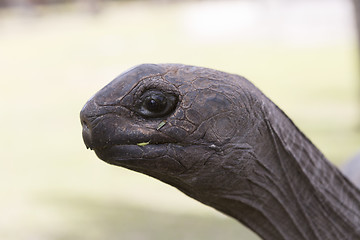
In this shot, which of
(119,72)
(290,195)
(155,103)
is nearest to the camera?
(155,103)

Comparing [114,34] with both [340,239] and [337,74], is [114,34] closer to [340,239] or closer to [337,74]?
[337,74]

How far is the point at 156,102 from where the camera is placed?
1.38 m

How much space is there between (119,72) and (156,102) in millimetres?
8730

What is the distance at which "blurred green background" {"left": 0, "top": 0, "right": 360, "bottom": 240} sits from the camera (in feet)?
13.2

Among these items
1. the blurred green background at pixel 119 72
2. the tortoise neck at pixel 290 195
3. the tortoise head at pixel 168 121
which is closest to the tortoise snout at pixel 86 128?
the tortoise head at pixel 168 121

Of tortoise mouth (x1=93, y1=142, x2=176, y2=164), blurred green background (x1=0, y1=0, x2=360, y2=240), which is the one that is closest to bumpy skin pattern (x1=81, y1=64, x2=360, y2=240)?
tortoise mouth (x1=93, y1=142, x2=176, y2=164)

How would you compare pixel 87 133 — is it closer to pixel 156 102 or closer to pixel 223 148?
pixel 156 102

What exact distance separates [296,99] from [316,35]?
246 inches

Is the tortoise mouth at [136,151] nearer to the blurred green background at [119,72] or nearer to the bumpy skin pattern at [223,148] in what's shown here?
the bumpy skin pattern at [223,148]

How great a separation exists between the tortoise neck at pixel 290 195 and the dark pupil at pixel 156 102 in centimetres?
29

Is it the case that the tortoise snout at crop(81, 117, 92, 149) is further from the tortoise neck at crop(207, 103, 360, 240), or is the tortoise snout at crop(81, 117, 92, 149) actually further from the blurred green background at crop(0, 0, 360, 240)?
the blurred green background at crop(0, 0, 360, 240)

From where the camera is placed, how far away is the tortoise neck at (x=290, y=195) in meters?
1.54

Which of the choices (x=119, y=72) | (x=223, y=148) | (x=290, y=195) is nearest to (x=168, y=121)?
(x=223, y=148)

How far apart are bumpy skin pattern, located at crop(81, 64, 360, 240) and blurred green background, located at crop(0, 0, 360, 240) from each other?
1.87m
